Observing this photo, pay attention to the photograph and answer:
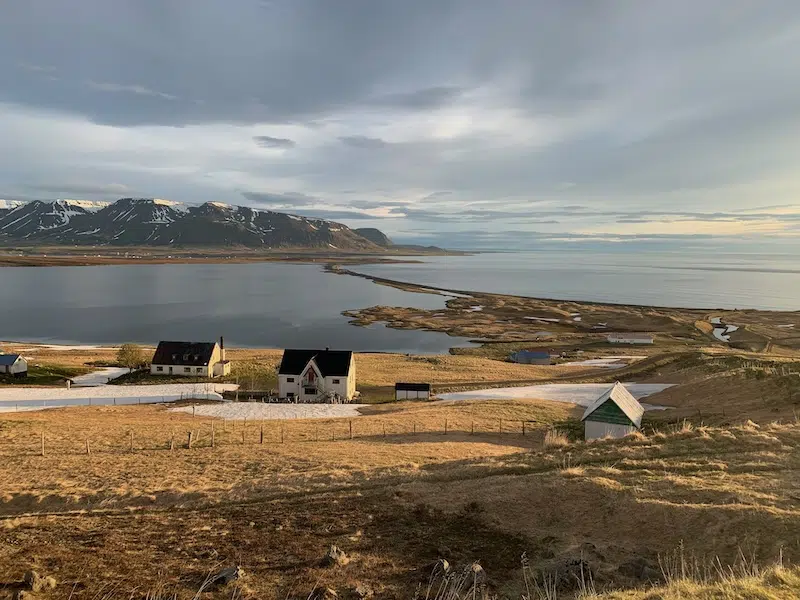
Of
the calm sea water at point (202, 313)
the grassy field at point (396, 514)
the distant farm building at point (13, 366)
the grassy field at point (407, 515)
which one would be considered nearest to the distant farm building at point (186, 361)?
the distant farm building at point (13, 366)

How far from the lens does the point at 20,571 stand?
33.7 ft

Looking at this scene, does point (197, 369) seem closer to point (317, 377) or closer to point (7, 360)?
point (317, 377)

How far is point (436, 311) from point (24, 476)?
108 meters

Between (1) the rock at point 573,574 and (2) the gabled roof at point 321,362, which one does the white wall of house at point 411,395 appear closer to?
(2) the gabled roof at point 321,362

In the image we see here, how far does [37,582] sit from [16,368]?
53.5m

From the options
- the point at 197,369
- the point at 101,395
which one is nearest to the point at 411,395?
the point at 197,369

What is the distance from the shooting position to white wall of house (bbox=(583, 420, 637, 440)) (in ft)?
87.4

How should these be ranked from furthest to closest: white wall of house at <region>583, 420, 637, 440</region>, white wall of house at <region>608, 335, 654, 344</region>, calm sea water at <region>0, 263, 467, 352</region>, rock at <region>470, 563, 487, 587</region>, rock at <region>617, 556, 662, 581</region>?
1. calm sea water at <region>0, 263, 467, 352</region>
2. white wall of house at <region>608, 335, 654, 344</region>
3. white wall of house at <region>583, 420, 637, 440</region>
4. rock at <region>470, 563, 487, 587</region>
5. rock at <region>617, 556, 662, 581</region>

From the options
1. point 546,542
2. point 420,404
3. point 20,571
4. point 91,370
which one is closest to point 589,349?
point 420,404

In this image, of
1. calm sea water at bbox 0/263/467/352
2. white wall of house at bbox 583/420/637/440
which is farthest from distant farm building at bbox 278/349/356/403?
calm sea water at bbox 0/263/467/352

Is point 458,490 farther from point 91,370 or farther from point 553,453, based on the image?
point 91,370

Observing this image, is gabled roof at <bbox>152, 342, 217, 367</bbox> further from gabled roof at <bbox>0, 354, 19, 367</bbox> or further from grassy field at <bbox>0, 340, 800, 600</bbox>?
grassy field at <bbox>0, 340, 800, 600</bbox>

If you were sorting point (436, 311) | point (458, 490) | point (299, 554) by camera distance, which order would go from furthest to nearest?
point (436, 311)
point (458, 490)
point (299, 554)

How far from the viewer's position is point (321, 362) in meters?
46.2
